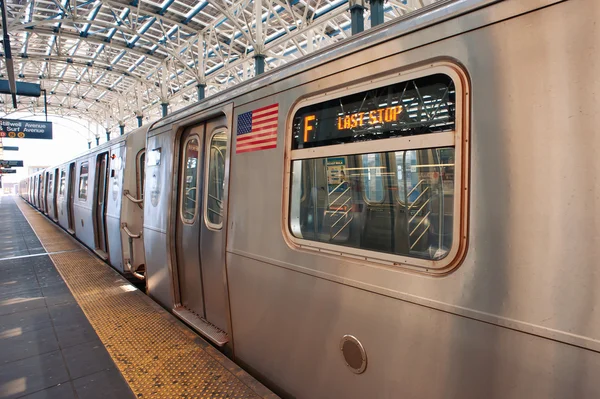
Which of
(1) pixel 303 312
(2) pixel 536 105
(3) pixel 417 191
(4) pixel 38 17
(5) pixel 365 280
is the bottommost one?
(1) pixel 303 312

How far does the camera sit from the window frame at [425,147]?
57.4 inches

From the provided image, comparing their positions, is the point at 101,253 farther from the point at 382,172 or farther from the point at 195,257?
the point at 382,172

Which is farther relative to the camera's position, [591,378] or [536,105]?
[536,105]

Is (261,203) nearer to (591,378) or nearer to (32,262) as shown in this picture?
(591,378)

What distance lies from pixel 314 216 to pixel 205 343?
1.81m

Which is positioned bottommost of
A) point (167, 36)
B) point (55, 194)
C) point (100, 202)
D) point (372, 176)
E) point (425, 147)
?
point (100, 202)

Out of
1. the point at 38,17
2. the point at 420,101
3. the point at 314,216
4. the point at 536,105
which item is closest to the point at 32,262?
the point at 314,216

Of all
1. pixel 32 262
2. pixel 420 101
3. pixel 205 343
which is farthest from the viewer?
pixel 32 262

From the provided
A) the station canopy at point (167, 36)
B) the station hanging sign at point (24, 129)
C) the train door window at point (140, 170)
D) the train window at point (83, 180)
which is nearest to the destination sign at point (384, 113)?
the train door window at point (140, 170)

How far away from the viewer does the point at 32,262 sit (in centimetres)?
679

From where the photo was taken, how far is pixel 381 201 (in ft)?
5.88

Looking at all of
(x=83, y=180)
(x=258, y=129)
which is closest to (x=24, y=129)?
(x=83, y=180)

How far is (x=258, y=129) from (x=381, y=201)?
3.93ft

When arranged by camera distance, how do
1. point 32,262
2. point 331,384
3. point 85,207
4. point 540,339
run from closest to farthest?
1. point 540,339
2. point 331,384
3. point 32,262
4. point 85,207
